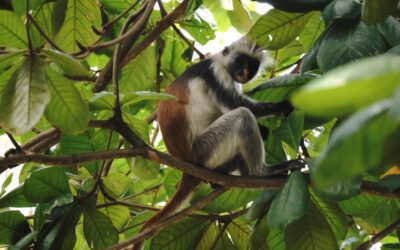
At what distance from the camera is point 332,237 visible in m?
2.23

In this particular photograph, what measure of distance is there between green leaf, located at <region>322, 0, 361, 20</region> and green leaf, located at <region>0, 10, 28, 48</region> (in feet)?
3.27

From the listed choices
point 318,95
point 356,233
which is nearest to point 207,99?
point 356,233

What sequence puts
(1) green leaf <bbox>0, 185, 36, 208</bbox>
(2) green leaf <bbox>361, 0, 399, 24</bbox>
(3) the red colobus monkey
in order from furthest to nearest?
(3) the red colobus monkey
(1) green leaf <bbox>0, 185, 36, 208</bbox>
(2) green leaf <bbox>361, 0, 399, 24</bbox>

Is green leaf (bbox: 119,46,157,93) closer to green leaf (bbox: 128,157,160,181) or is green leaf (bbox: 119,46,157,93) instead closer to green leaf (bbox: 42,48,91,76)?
green leaf (bbox: 128,157,160,181)

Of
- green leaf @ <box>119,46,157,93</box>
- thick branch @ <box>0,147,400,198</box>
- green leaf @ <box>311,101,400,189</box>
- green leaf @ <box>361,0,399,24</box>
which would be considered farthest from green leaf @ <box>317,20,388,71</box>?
green leaf @ <box>119,46,157,93</box>

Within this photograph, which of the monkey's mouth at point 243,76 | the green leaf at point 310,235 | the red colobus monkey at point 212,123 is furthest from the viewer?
the monkey's mouth at point 243,76

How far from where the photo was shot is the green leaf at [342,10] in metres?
1.84

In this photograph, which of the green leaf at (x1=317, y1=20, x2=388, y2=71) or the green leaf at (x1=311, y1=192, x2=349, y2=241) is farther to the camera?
the green leaf at (x1=311, y1=192, x2=349, y2=241)

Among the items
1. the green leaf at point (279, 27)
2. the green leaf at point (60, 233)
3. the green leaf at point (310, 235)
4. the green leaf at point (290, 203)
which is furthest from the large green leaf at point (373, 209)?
the green leaf at point (60, 233)

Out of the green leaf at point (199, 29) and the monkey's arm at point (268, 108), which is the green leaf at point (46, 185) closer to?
the monkey's arm at point (268, 108)

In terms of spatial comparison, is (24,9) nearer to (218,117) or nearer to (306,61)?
(306,61)

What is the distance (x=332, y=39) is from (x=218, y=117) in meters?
1.60

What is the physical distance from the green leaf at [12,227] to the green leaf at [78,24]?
81cm

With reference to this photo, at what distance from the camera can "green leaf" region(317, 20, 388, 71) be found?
184 cm
